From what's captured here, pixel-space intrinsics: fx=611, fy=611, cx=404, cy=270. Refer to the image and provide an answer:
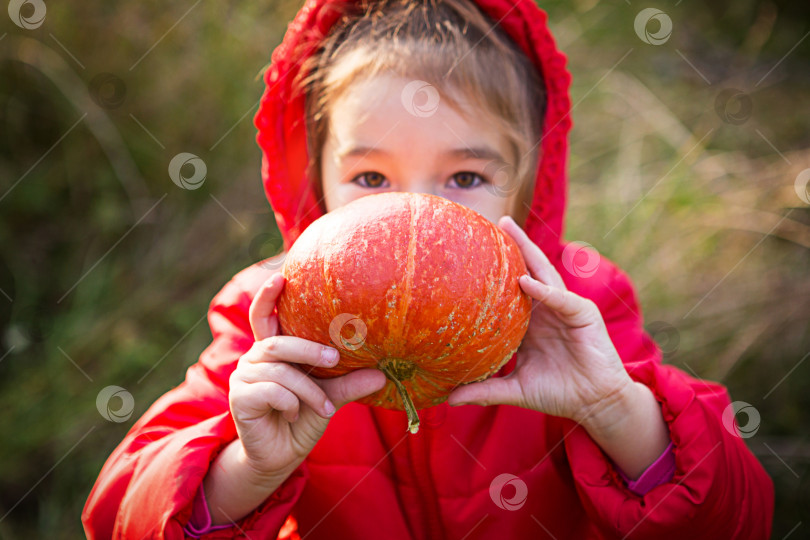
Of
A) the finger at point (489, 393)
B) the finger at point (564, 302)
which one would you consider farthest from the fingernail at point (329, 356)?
the finger at point (564, 302)

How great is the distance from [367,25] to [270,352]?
131cm

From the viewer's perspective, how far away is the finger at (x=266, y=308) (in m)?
1.44

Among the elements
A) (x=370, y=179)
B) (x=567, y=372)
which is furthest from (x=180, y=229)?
(x=567, y=372)

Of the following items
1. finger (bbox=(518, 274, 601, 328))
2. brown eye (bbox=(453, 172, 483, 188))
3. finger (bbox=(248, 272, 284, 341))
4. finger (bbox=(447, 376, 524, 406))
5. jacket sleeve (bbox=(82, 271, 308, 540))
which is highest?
brown eye (bbox=(453, 172, 483, 188))

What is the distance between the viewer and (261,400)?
1464 mm

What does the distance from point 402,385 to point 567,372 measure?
1.77 feet

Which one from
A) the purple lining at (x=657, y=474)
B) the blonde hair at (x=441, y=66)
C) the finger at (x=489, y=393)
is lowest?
the finger at (x=489, y=393)

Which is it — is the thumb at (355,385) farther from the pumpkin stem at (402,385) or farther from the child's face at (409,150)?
the child's face at (409,150)

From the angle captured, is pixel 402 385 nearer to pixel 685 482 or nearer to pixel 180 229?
pixel 685 482

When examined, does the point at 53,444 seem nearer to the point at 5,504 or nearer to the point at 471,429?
the point at 5,504

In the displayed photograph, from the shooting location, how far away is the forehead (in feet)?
6.01

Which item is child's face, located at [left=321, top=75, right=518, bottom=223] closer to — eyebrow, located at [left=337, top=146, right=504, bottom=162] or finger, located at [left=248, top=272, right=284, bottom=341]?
eyebrow, located at [left=337, top=146, right=504, bottom=162]

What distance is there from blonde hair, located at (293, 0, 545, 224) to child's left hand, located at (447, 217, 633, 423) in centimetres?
45

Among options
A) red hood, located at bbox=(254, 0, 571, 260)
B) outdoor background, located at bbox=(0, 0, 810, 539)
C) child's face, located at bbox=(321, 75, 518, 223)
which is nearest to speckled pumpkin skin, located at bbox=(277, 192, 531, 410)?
child's face, located at bbox=(321, 75, 518, 223)
